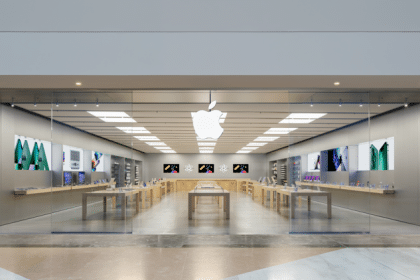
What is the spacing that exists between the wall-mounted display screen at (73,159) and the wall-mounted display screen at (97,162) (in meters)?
0.30

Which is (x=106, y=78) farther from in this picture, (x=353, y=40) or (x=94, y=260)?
(x=353, y=40)

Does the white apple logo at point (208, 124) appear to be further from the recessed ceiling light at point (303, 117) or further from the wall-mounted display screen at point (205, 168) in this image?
the wall-mounted display screen at point (205, 168)

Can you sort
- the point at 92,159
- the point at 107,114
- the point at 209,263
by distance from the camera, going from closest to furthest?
the point at 209,263 → the point at 107,114 → the point at 92,159

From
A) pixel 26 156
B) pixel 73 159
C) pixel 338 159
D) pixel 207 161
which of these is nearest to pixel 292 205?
pixel 338 159

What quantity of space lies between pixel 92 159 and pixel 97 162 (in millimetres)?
197

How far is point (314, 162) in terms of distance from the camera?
774 centimetres

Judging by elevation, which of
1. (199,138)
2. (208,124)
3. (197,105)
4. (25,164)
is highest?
(197,105)

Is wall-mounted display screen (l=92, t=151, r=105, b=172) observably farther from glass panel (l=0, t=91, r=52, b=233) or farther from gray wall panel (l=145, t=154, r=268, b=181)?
gray wall panel (l=145, t=154, r=268, b=181)

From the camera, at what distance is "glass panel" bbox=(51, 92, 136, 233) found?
666cm

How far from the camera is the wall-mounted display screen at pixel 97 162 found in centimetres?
799

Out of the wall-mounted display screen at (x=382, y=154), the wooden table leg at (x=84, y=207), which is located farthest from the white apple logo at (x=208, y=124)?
the wall-mounted display screen at (x=382, y=154)

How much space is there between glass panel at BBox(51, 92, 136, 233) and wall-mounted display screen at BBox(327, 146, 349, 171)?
4.86 meters

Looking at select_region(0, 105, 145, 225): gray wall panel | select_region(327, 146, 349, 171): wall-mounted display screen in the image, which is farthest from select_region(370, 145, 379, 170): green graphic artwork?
select_region(0, 105, 145, 225): gray wall panel

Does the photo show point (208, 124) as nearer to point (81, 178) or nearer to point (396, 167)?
point (81, 178)
